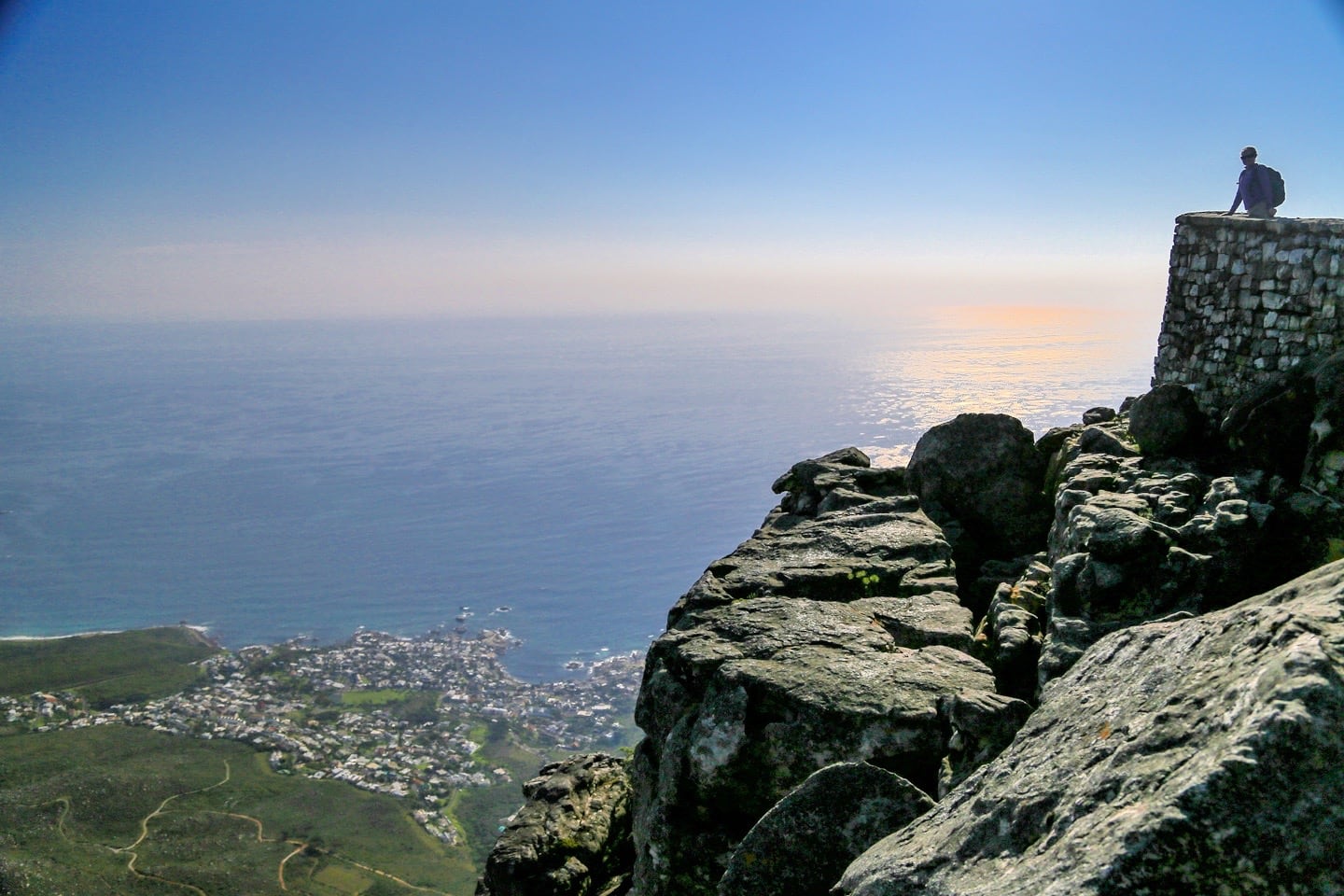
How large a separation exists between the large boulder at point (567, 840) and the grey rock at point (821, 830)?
336 inches

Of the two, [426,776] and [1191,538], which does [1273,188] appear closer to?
[1191,538]

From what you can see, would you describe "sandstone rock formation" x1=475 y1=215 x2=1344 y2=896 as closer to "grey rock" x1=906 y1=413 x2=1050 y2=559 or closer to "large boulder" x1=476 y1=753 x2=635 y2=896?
"grey rock" x1=906 y1=413 x2=1050 y2=559

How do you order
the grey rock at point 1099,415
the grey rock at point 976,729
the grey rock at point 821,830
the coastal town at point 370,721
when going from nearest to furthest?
1. the grey rock at point 821,830
2. the grey rock at point 976,729
3. the grey rock at point 1099,415
4. the coastal town at point 370,721

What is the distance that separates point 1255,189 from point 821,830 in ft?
69.8

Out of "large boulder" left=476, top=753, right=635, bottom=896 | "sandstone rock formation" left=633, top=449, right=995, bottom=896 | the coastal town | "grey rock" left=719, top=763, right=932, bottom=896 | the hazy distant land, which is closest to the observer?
"grey rock" left=719, top=763, right=932, bottom=896

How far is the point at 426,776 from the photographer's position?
471 ft

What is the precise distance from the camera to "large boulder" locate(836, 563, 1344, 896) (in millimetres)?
5371

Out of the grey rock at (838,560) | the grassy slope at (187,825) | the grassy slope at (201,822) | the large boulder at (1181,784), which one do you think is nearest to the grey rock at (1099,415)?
the grey rock at (838,560)

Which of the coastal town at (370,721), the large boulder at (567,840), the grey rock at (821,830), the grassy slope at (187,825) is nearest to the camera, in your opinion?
the grey rock at (821,830)

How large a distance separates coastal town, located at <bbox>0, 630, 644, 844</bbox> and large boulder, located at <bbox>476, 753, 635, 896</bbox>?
11455 centimetres

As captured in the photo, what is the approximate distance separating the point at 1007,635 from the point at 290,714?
18356cm

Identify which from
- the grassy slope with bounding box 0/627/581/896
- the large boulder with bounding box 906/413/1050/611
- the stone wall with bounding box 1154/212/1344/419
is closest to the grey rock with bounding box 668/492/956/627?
the large boulder with bounding box 906/413/1050/611

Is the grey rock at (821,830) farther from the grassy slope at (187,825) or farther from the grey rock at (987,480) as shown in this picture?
the grassy slope at (187,825)

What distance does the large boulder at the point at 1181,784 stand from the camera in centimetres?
537
